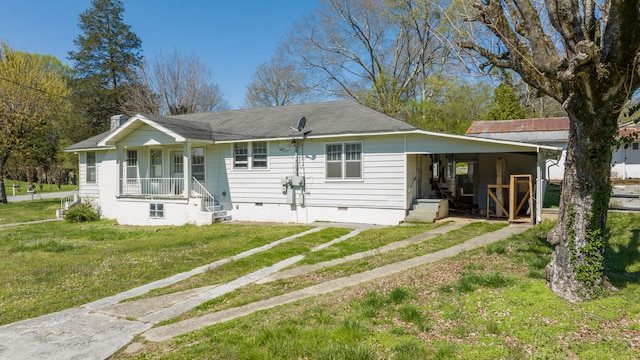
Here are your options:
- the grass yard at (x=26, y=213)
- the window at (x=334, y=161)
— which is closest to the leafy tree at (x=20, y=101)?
the grass yard at (x=26, y=213)

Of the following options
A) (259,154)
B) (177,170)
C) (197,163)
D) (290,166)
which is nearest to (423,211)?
(290,166)

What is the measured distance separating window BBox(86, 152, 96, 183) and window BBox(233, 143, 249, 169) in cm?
927

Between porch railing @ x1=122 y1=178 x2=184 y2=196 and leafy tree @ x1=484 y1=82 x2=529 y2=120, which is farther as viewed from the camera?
leafy tree @ x1=484 y1=82 x2=529 y2=120

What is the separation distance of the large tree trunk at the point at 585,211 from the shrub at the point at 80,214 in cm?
1961

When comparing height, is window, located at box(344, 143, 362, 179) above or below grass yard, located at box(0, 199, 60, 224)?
above

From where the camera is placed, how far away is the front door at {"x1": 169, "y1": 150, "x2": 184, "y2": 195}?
17078mm

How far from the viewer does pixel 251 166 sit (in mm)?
15484

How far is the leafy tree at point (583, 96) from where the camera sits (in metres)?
4.25

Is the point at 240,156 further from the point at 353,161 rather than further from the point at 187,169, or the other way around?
the point at 353,161

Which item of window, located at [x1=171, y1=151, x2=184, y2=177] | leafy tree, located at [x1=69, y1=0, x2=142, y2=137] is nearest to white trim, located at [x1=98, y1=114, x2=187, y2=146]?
window, located at [x1=171, y1=151, x2=184, y2=177]

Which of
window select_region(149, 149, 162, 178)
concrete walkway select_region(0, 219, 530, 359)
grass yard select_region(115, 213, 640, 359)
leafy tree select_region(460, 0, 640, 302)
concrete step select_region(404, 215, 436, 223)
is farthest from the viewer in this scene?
window select_region(149, 149, 162, 178)

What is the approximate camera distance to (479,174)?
16375mm

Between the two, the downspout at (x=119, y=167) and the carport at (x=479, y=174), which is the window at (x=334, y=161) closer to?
the carport at (x=479, y=174)

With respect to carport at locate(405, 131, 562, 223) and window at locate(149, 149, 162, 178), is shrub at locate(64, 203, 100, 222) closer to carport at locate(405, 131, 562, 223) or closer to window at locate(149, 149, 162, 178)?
window at locate(149, 149, 162, 178)
